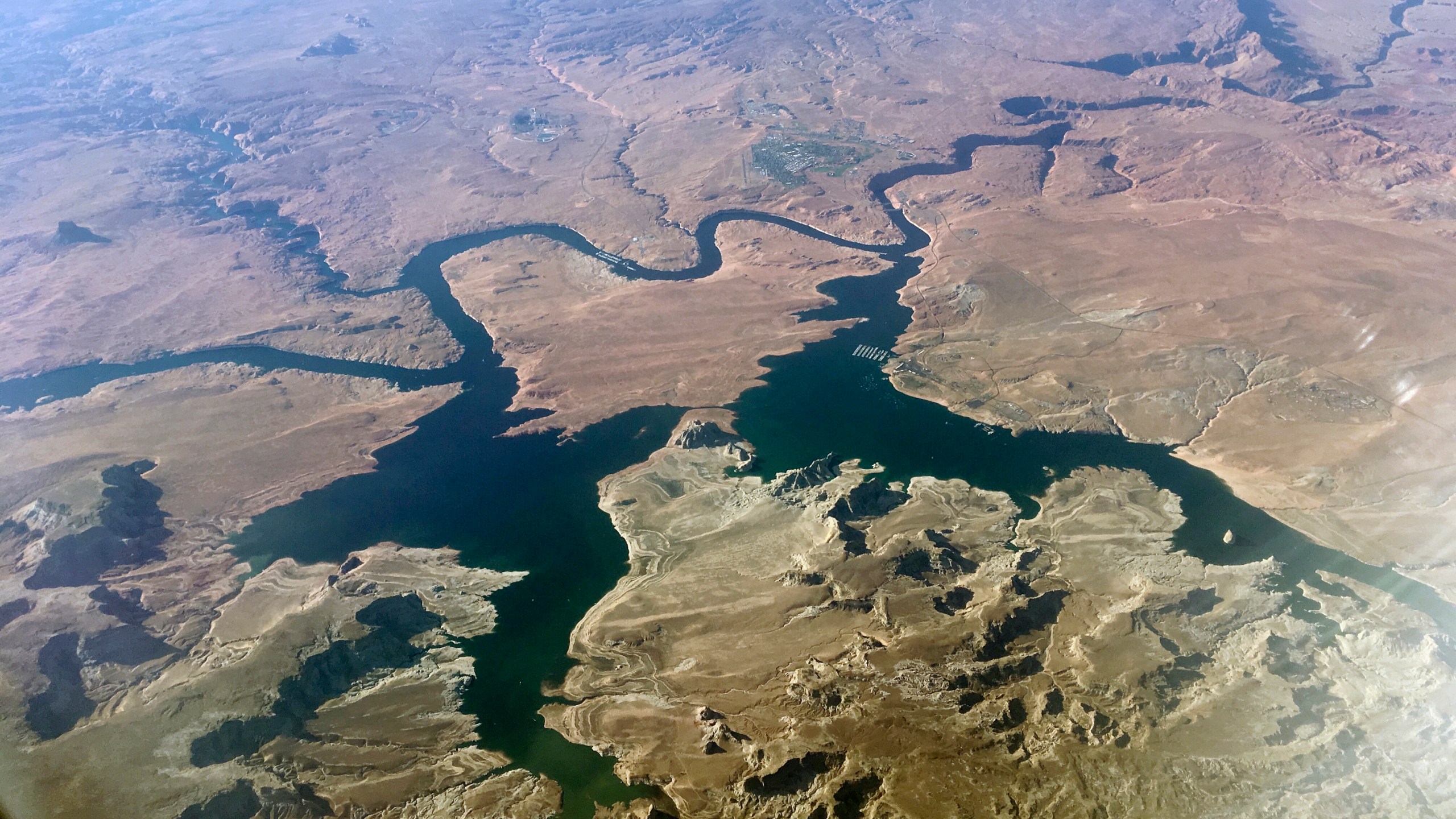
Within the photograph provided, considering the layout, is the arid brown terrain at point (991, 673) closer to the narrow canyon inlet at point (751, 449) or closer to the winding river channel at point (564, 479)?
the narrow canyon inlet at point (751, 449)

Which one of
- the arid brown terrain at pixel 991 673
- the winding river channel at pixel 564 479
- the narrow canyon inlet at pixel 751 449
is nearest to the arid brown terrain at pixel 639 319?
the narrow canyon inlet at pixel 751 449

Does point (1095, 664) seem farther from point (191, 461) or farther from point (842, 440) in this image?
point (191, 461)

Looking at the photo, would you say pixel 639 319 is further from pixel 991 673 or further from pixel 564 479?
pixel 991 673

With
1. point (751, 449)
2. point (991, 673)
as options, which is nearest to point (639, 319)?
point (751, 449)

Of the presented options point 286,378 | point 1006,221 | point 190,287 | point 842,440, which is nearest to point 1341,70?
point 1006,221

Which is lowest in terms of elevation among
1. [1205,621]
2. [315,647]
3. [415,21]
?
[1205,621]
